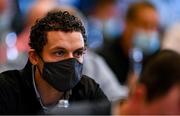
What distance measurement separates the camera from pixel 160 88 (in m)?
2.00

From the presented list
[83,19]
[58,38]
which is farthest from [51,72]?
[83,19]

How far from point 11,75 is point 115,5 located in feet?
11.8

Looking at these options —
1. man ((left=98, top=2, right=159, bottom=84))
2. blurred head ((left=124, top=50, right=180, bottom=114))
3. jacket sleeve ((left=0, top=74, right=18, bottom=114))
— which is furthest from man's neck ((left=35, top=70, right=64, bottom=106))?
man ((left=98, top=2, right=159, bottom=84))

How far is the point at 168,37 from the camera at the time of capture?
496 centimetres

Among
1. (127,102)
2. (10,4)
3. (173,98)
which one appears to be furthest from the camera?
(10,4)

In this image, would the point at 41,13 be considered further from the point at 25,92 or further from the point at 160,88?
the point at 160,88

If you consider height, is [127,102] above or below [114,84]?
above

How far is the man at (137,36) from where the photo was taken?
4.75 meters

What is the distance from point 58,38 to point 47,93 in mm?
244

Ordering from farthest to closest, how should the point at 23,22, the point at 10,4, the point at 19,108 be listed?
the point at 10,4
the point at 23,22
the point at 19,108

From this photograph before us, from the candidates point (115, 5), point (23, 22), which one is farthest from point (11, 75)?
point (115, 5)

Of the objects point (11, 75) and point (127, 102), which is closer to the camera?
point (127, 102)

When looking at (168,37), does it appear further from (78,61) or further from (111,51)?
(78,61)

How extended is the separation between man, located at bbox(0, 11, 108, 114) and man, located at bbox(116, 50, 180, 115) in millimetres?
628
